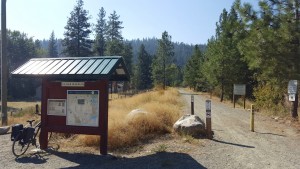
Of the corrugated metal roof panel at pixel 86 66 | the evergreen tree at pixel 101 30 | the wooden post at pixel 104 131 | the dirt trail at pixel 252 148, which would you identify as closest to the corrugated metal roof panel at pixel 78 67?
the corrugated metal roof panel at pixel 86 66

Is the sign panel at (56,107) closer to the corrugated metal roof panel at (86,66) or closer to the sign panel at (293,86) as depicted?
the corrugated metal roof panel at (86,66)

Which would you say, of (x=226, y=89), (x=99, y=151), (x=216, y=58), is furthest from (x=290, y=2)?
(x=226, y=89)

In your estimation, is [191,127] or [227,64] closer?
[191,127]

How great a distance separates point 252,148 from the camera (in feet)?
36.8

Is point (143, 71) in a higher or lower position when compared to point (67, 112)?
higher

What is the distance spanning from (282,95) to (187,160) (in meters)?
16.9

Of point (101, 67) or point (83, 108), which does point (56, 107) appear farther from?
point (101, 67)

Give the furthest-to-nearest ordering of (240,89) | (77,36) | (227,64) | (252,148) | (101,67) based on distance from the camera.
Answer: (77,36), (227,64), (240,89), (252,148), (101,67)

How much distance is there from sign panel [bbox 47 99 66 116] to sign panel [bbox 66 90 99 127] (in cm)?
20

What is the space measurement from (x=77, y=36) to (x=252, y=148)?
57309 mm

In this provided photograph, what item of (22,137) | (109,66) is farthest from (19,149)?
(109,66)

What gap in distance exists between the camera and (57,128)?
11.2 metres

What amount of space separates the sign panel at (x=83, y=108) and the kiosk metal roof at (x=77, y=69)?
62 cm

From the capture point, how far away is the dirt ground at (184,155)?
933cm
